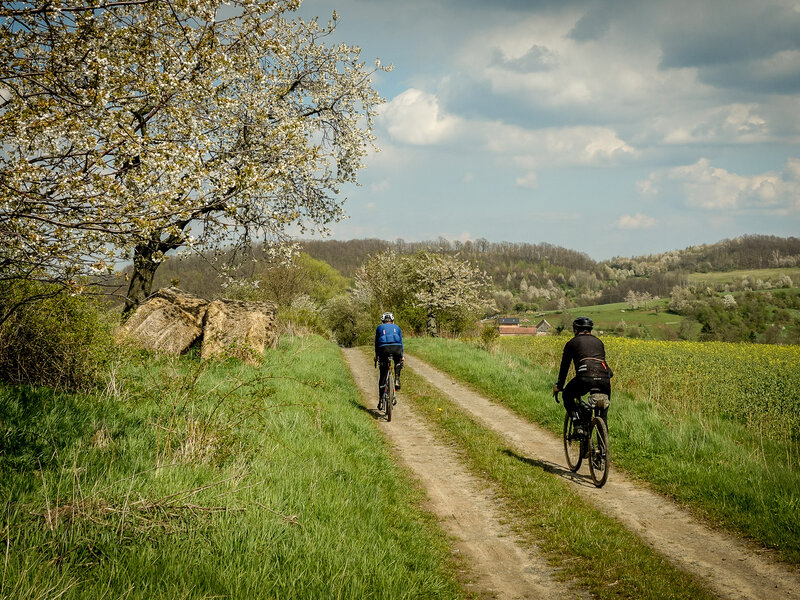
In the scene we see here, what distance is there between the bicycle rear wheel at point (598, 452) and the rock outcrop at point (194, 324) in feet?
28.1

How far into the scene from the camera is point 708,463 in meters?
7.75

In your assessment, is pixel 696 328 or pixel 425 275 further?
pixel 696 328

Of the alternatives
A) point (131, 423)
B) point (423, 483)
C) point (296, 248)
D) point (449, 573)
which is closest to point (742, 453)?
point (423, 483)

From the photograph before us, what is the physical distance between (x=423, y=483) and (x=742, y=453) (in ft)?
18.5

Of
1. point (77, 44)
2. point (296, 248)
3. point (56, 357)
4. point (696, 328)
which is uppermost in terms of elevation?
point (77, 44)

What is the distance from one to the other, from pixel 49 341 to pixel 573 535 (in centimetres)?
847

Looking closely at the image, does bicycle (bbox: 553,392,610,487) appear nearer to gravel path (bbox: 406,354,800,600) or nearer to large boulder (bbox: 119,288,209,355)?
gravel path (bbox: 406,354,800,600)

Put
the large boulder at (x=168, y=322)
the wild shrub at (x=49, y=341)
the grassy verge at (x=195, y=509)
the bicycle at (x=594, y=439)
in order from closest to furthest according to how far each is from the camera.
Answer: the grassy verge at (x=195, y=509), the wild shrub at (x=49, y=341), the bicycle at (x=594, y=439), the large boulder at (x=168, y=322)

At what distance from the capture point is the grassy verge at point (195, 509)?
3.33 m

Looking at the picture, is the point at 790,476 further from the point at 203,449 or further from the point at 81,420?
the point at 81,420

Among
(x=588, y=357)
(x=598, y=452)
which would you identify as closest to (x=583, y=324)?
(x=588, y=357)

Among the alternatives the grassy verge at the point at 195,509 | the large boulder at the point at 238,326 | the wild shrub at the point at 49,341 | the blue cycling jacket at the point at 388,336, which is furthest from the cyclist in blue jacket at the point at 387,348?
the wild shrub at the point at 49,341

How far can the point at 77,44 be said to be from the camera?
5.36 meters

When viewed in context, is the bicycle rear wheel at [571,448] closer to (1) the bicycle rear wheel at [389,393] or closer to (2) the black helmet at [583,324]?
(2) the black helmet at [583,324]
